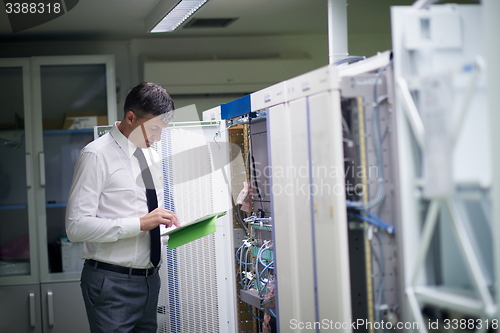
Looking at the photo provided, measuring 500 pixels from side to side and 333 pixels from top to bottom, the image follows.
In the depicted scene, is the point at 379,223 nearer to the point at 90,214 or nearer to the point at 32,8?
the point at 90,214

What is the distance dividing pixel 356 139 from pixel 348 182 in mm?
166

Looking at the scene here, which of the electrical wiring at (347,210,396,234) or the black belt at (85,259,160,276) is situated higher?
the electrical wiring at (347,210,396,234)

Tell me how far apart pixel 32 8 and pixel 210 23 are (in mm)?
1346

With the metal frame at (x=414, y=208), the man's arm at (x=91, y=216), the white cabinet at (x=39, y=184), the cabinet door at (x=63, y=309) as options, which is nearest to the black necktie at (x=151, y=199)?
the man's arm at (x=91, y=216)

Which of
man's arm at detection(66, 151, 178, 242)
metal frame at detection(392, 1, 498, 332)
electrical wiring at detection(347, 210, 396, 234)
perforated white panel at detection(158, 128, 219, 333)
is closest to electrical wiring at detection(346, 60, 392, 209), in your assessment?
electrical wiring at detection(347, 210, 396, 234)

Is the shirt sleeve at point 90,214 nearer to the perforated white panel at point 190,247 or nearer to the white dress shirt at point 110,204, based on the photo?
the white dress shirt at point 110,204

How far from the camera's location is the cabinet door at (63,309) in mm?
3830

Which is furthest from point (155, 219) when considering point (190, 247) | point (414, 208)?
point (414, 208)

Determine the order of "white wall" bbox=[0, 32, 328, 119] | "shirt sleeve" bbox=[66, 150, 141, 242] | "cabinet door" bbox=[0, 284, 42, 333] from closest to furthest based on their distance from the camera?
"shirt sleeve" bbox=[66, 150, 141, 242], "cabinet door" bbox=[0, 284, 42, 333], "white wall" bbox=[0, 32, 328, 119]

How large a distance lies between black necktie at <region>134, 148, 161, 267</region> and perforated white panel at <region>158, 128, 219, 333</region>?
51 centimetres

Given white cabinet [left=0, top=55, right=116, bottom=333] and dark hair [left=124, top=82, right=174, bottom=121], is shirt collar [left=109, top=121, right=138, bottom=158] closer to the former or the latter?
dark hair [left=124, top=82, right=174, bottom=121]

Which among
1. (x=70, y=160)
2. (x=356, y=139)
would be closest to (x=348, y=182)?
(x=356, y=139)

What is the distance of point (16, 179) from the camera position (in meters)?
4.02

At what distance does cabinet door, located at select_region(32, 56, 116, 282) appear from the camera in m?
3.88
